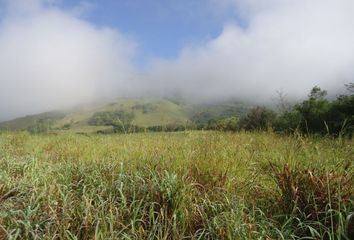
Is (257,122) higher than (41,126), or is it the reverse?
(41,126)

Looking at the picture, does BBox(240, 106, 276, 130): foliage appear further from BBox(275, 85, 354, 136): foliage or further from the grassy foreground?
the grassy foreground

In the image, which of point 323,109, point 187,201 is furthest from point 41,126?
point 323,109

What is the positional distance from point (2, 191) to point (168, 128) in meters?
4.38

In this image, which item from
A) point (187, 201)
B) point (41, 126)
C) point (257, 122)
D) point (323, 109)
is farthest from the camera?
point (323, 109)

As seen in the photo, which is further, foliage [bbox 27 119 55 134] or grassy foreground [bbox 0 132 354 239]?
foliage [bbox 27 119 55 134]

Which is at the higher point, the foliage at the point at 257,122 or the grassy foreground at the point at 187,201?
the foliage at the point at 257,122

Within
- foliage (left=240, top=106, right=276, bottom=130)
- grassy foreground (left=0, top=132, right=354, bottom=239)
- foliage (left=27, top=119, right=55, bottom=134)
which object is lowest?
grassy foreground (left=0, top=132, right=354, bottom=239)

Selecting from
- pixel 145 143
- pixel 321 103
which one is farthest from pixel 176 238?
pixel 321 103

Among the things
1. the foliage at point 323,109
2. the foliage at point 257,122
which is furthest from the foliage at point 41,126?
the foliage at point 323,109

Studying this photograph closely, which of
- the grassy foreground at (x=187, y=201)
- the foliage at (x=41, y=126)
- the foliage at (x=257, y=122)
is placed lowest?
the grassy foreground at (x=187, y=201)

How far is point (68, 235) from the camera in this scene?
372 centimetres

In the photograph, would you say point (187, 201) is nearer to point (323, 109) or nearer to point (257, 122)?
point (257, 122)

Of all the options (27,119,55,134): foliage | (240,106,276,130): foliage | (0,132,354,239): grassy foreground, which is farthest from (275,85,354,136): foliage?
(0,132,354,239): grassy foreground

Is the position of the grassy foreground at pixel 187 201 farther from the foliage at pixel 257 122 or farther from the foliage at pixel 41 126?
the foliage at pixel 41 126
